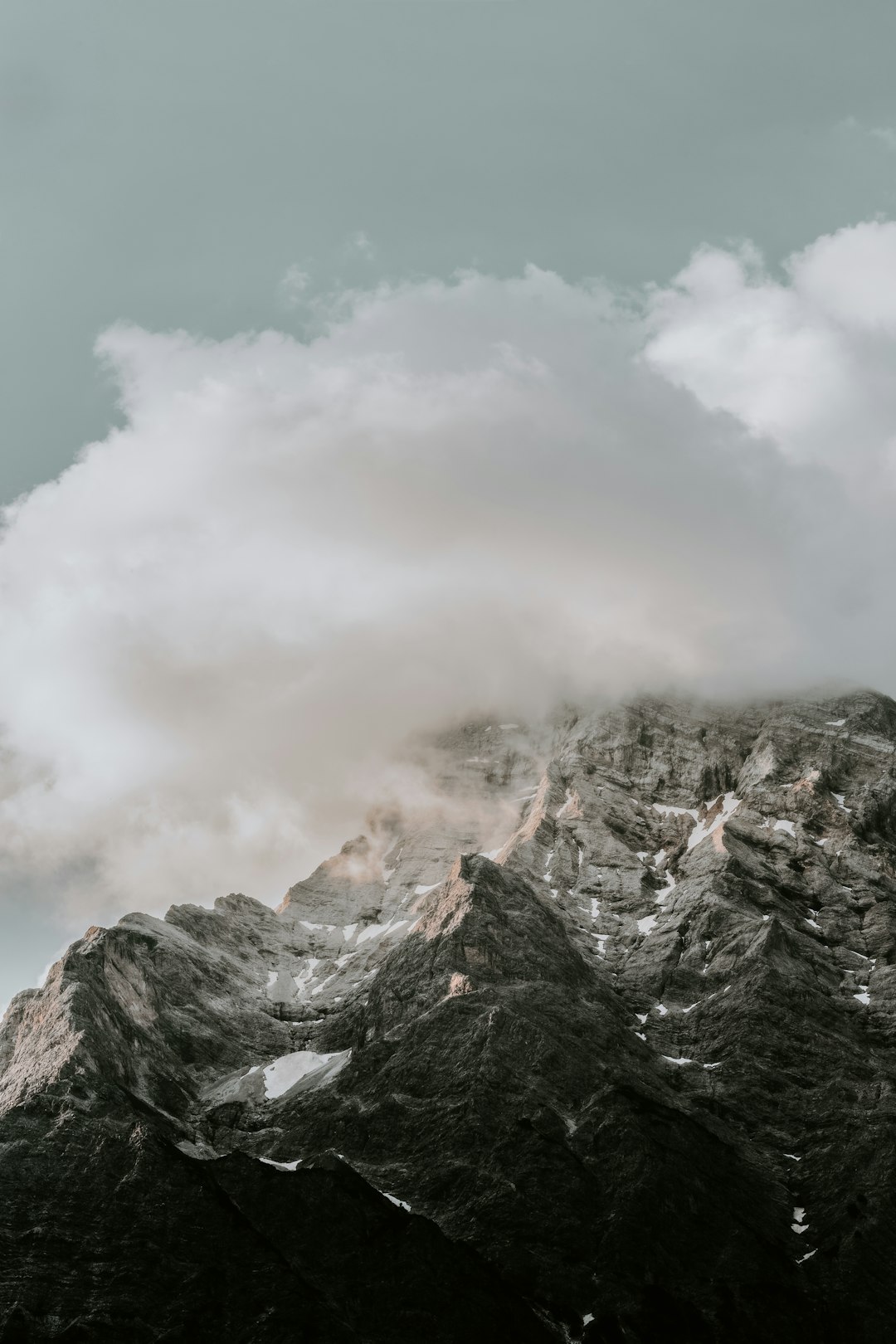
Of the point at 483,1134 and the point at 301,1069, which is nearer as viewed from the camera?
the point at 483,1134

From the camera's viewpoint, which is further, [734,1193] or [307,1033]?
[307,1033]

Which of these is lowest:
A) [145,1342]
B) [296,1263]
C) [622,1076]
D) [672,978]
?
[145,1342]

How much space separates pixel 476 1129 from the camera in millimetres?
153500

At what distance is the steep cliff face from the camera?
439 feet

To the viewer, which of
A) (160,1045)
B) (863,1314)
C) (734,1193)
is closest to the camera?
(863,1314)

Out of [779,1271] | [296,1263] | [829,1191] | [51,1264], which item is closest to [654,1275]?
[779,1271]

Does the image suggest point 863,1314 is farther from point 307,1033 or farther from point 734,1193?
point 307,1033

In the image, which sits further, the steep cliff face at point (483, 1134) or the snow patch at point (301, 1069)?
the snow patch at point (301, 1069)

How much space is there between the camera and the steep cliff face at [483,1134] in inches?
5266

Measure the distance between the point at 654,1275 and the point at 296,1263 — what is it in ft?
114

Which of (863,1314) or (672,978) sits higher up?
(672,978)

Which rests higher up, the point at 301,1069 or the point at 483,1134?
the point at 301,1069

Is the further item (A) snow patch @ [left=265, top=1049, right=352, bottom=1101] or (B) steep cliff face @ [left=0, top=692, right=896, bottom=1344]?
(A) snow patch @ [left=265, top=1049, right=352, bottom=1101]

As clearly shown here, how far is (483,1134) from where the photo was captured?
15300 cm
